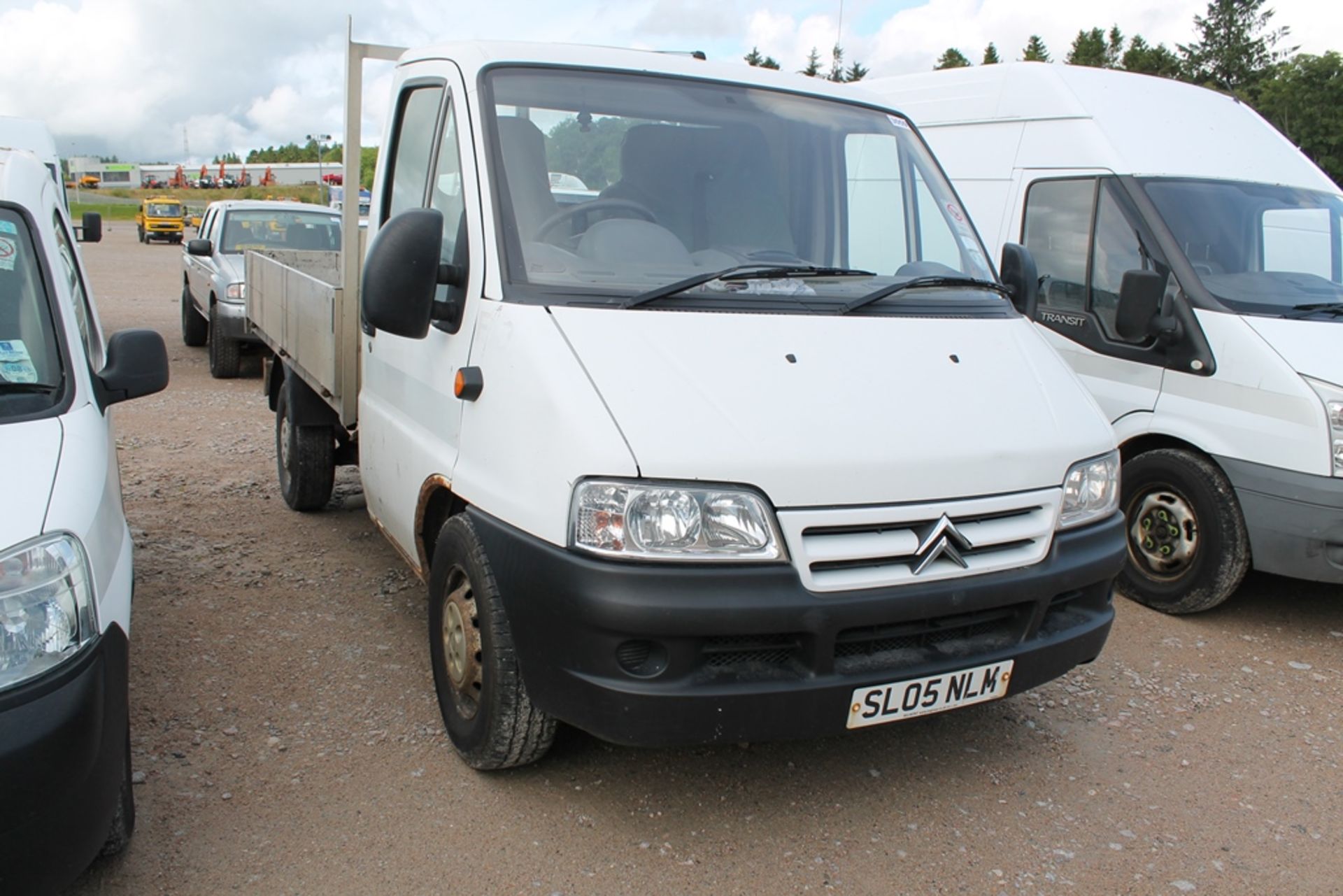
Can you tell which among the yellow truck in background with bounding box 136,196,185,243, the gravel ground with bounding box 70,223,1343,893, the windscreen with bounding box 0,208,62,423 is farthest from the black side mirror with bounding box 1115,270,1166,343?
the yellow truck in background with bounding box 136,196,185,243

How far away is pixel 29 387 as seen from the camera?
2.95 m

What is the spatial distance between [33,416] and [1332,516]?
186 inches

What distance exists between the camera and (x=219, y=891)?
9.12ft

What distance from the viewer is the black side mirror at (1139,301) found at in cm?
488

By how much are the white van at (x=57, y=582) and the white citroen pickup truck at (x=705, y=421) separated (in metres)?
0.87

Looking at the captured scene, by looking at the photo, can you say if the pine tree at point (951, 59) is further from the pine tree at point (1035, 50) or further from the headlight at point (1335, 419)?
the headlight at point (1335, 419)

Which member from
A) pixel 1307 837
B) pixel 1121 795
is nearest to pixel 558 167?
pixel 1121 795

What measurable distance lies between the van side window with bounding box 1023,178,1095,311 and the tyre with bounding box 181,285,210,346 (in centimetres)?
990

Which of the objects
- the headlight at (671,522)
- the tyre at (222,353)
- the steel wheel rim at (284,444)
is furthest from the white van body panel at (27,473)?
the tyre at (222,353)

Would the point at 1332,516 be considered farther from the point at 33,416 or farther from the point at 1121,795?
the point at 33,416

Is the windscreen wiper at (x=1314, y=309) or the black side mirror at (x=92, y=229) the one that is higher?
the black side mirror at (x=92, y=229)

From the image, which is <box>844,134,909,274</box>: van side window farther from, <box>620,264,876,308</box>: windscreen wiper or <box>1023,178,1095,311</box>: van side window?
<box>1023,178,1095,311</box>: van side window

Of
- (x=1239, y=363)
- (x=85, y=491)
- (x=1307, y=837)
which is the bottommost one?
(x=1307, y=837)

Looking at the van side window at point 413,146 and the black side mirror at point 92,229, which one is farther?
the black side mirror at point 92,229
